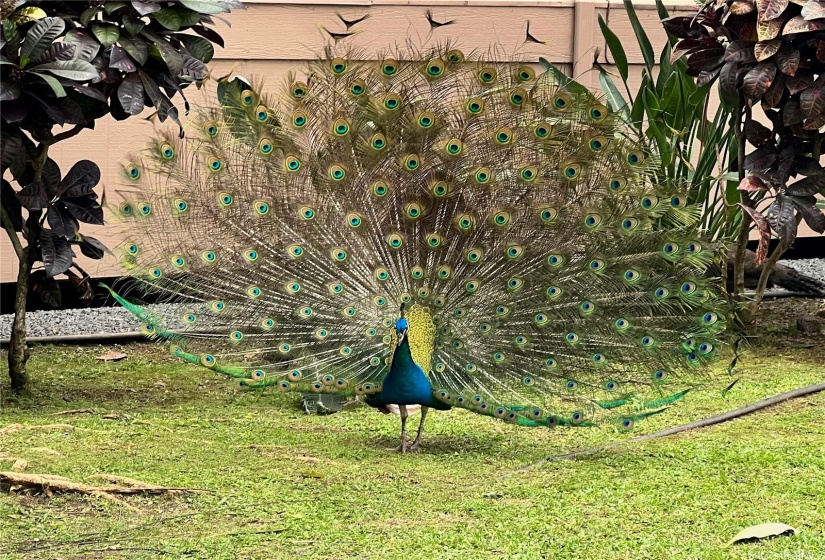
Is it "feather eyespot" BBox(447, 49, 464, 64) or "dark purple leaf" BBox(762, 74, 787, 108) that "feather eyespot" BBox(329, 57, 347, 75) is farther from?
"dark purple leaf" BBox(762, 74, 787, 108)

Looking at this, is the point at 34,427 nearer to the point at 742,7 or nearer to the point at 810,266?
the point at 742,7

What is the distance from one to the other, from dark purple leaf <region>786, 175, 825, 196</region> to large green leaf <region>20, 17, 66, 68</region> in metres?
4.38

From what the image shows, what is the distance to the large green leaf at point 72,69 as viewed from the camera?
555cm

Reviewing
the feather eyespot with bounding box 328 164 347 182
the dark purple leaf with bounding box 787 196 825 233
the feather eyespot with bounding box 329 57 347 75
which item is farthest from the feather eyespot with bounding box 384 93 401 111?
the dark purple leaf with bounding box 787 196 825 233

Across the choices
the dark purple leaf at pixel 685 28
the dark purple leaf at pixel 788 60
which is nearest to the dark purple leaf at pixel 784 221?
the dark purple leaf at pixel 788 60

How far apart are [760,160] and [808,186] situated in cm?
33

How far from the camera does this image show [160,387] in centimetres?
710

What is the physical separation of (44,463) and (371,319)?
162 cm

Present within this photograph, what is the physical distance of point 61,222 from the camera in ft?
20.0

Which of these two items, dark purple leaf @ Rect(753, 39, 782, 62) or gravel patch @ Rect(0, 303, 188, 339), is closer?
dark purple leaf @ Rect(753, 39, 782, 62)

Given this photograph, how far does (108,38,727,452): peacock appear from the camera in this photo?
5.54 metres

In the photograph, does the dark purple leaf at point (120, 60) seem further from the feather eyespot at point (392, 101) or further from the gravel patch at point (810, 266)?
the gravel patch at point (810, 266)

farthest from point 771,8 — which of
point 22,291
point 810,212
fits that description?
point 22,291

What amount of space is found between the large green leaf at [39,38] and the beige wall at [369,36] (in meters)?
2.51
